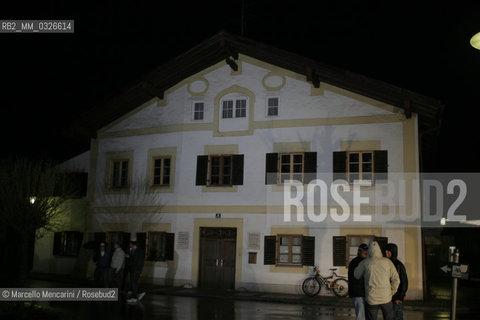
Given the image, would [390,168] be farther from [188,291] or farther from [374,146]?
[188,291]

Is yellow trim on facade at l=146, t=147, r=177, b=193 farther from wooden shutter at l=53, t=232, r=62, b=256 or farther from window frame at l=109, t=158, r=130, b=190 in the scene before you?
wooden shutter at l=53, t=232, r=62, b=256

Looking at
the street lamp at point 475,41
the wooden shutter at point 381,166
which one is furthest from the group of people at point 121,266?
the street lamp at point 475,41

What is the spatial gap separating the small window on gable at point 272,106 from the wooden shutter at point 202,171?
307 centimetres

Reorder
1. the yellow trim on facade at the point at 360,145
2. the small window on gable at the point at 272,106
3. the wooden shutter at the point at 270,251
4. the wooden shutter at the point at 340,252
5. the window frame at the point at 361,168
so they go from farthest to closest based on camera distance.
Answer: the small window on gable at the point at 272,106
the wooden shutter at the point at 270,251
the yellow trim on facade at the point at 360,145
the window frame at the point at 361,168
the wooden shutter at the point at 340,252

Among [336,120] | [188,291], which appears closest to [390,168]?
[336,120]

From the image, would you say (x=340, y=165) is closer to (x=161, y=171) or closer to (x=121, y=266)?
(x=161, y=171)

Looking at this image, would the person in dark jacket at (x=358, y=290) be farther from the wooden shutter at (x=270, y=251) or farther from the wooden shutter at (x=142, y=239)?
the wooden shutter at (x=142, y=239)

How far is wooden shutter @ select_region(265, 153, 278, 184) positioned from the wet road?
4.87m

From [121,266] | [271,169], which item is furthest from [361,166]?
[121,266]

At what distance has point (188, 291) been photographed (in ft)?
61.2

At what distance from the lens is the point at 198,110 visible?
70.4ft

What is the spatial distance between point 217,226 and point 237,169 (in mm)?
2309

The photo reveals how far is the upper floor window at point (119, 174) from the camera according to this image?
73.8ft

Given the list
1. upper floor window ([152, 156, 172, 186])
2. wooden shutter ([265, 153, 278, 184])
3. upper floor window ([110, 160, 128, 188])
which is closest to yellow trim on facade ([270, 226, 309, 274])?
wooden shutter ([265, 153, 278, 184])
